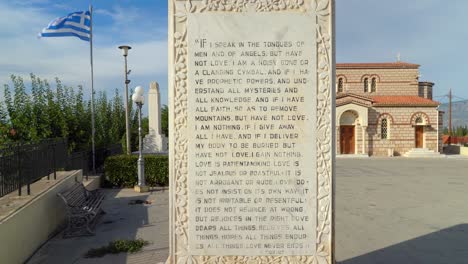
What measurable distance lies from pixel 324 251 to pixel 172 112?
2.18 m

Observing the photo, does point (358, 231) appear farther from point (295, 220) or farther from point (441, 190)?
point (441, 190)

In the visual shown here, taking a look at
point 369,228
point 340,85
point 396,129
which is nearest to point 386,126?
Result: point 396,129

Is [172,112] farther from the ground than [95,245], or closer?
farther from the ground

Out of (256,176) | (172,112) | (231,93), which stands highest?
(231,93)

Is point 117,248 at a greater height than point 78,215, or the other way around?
point 78,215

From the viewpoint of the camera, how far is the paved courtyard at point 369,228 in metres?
5.14

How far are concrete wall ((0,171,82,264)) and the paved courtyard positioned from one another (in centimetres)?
25

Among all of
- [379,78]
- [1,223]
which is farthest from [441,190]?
[379,78]

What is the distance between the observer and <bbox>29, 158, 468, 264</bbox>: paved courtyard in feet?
16.9

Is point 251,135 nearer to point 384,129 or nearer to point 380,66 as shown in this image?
point 384,129

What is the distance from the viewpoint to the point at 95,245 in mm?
5688

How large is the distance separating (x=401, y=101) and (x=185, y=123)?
105 ft

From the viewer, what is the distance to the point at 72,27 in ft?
36.6

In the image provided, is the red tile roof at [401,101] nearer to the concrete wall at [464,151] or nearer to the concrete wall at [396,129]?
the concrete wall at [396,129]
